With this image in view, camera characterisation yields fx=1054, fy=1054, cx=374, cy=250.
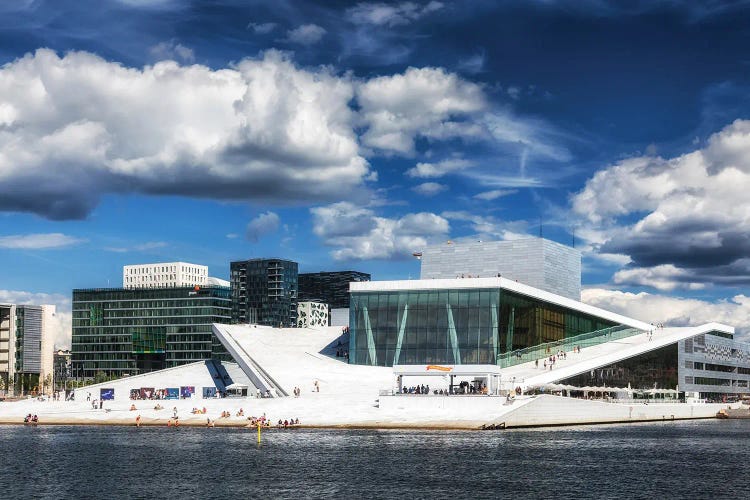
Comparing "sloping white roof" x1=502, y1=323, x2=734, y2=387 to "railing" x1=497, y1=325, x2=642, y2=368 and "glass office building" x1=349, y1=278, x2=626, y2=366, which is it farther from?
"glass office building" x1=349, y1=278, x2=626, y2=366

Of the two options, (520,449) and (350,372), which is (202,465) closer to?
(520,449)

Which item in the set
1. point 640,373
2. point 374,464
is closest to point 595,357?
point 640,373

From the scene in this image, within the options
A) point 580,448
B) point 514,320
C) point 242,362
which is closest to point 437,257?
point 514,320

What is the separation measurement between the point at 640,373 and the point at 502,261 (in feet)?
112

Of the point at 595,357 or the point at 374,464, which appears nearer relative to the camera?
the point at 374,464

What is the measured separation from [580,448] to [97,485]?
33.9 m

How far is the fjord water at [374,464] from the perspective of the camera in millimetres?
52406

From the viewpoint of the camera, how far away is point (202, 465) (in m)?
63.2

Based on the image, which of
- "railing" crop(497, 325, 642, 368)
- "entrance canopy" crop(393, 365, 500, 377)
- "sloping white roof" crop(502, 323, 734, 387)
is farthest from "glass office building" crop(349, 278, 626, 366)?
"entrance canopy" crop(393, 365, 500, 377)

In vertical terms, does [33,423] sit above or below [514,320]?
below

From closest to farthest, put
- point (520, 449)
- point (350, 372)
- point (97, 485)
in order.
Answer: point (97, 485), point (520, 449), point (350, 372)

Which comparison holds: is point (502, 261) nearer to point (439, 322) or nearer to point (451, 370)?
point (439, 322)

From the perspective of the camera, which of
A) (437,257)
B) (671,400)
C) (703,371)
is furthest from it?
(437,257)

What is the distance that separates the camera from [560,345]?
125 metres
